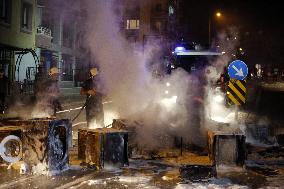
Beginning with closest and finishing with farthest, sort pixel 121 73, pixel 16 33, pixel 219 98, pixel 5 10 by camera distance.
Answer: pixel 121 73
pixel 219 98
pixel 5 10
pixel 16 33

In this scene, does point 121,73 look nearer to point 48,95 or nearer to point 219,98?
point 48,95

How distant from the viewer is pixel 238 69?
10789 millimetres

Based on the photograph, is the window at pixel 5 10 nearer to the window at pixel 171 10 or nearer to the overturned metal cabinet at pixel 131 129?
the overturned metal cabinet at pixel 131 129

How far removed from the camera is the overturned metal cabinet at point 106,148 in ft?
22.9

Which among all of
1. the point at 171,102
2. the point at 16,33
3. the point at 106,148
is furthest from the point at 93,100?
the point at 16,33

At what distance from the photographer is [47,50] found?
3209 cm

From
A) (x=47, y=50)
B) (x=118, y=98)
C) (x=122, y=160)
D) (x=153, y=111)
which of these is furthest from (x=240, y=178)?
(x=47, y=50)

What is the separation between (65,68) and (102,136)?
2995 cm

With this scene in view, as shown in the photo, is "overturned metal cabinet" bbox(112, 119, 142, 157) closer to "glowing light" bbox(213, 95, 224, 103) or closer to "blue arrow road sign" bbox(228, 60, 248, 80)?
"blue arrow road sign" bbox(228, 60, 248, 80)

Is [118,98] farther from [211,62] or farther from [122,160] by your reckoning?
[122,160]

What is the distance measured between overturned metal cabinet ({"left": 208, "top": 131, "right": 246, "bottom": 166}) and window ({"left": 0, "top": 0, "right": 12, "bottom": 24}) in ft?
68.2

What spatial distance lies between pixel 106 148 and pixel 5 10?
20646 millimetres

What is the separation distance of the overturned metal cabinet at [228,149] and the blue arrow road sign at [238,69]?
385 cm

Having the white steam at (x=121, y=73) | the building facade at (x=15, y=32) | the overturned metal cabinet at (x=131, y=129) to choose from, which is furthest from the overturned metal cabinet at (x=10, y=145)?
the building facade at (x=15, y=32)
